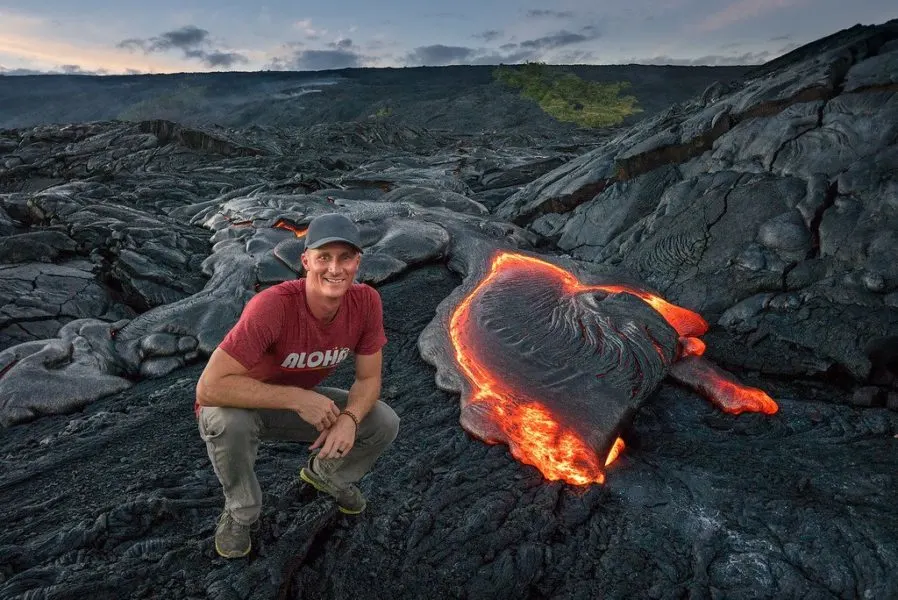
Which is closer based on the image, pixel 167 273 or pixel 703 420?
pixel 703 420

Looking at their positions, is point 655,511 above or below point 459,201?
below

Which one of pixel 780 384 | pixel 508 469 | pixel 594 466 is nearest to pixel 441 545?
pixel 508 469

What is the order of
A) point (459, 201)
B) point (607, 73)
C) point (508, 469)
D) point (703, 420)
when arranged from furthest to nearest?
point (607, 73) → point (459, 201) → point (703, 420) → point (508, 469)

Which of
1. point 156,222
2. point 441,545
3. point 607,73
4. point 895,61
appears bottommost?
point 441,545

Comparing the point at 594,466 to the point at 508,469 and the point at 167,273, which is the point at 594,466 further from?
the point at 167,273

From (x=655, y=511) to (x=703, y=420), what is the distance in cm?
149

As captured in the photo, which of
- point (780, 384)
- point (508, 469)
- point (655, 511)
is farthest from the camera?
point (780, 384)

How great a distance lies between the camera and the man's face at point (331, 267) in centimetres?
250

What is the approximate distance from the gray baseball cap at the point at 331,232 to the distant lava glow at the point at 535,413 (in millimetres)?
2236

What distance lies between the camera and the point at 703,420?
4609 millimetres

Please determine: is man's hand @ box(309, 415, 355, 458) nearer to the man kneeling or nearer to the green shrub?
the man kneeling

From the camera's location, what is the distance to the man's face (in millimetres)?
2504

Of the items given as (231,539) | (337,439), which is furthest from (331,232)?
(231,539)

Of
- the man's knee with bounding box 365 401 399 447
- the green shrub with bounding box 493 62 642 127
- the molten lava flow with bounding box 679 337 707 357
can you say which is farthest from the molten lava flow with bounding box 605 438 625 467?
the green shrub with bounding box 493 62 642 127
